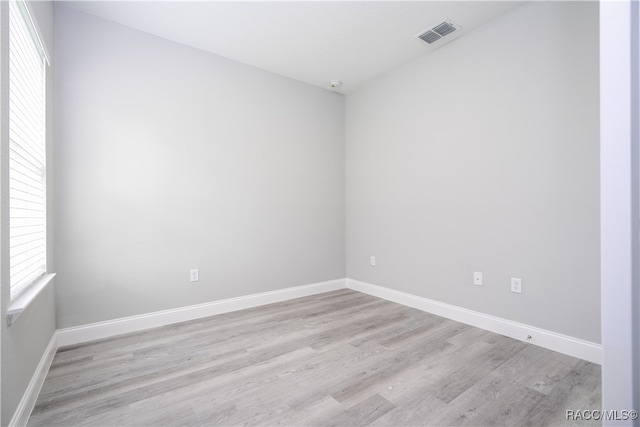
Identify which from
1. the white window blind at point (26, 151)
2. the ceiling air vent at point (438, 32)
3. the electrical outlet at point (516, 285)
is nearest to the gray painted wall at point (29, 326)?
the white window blind at point (26, 151)

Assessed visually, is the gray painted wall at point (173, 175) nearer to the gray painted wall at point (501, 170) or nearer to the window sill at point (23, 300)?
the window sill at point (23, 300)

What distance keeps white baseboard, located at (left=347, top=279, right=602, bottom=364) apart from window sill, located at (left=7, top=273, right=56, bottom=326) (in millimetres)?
3063

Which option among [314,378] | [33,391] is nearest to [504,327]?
[314,378]

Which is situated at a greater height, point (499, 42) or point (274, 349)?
point (499, 42)

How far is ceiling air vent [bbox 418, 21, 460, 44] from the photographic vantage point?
263cm

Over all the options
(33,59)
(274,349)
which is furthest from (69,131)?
(274,349)

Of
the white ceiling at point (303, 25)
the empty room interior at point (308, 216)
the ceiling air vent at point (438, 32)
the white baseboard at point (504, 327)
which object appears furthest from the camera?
the ceiling air vent at point (438, 32)

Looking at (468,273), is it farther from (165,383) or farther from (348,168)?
(165,383)

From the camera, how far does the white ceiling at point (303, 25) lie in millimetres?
2389

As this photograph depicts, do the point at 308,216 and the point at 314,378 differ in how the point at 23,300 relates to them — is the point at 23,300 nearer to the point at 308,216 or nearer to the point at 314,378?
the point at 314,378

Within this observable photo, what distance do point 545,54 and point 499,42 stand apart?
41cm

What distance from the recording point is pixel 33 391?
63.7 inches

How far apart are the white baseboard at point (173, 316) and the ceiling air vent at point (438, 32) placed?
2.97 meters

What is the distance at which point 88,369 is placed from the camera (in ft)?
6.56
